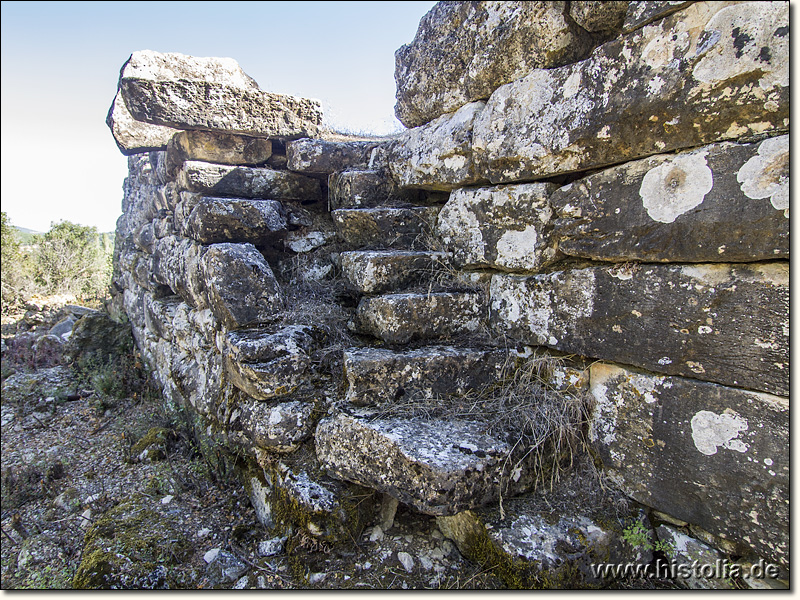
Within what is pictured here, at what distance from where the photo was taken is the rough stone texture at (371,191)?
296 cm

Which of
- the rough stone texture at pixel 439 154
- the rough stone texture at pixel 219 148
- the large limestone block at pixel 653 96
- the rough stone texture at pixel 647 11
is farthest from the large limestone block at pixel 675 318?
the rough stone texture at pixel 219 148

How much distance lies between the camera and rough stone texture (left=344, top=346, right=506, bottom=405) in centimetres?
212

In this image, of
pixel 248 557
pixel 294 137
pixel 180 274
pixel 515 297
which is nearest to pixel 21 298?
pixel 180 274

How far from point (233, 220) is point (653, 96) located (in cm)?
241

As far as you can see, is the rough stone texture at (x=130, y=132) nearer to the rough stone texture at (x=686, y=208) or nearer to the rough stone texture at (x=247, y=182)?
the rough stone texture at (x=247, y=182)

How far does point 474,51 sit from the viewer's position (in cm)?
231

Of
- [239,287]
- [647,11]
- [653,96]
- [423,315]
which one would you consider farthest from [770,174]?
[239,287]

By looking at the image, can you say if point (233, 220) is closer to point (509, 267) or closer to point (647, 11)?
point (509, 267)

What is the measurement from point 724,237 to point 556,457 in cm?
108

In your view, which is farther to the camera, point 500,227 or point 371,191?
point 371,191

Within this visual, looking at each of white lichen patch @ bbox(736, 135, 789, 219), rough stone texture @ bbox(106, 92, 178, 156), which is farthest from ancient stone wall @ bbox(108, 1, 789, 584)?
rough stone texture @ bbox(106, 92, 178, 156)

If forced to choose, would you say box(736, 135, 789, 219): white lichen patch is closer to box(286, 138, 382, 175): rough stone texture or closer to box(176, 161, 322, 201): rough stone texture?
box(286, 138, 382, 175): rough stone texture

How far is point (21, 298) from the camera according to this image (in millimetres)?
8578

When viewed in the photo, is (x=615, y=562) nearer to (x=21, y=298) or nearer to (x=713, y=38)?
(x=713, y=38)
